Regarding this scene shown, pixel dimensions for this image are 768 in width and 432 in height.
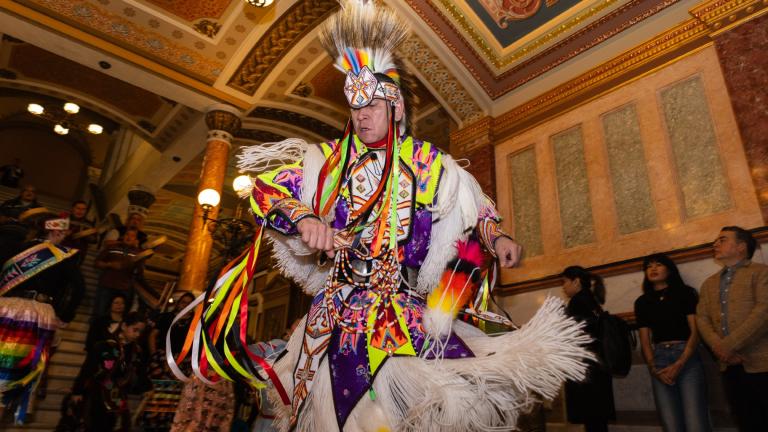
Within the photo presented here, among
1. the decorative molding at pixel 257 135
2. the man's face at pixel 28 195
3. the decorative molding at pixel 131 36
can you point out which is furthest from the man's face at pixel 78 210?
the decorative molding at pixel 257 135

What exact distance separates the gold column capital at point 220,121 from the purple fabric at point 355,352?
28.1ft

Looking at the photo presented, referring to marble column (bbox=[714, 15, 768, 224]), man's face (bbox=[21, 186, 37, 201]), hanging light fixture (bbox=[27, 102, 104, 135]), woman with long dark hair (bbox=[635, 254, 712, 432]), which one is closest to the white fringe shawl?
woman with long dark hair (bbox=[635, 254, 712, 432])

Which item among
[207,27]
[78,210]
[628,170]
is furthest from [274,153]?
[78,210]

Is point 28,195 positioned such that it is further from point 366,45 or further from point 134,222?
point 366,45

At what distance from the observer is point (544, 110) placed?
7391mm

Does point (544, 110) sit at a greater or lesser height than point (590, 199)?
greater

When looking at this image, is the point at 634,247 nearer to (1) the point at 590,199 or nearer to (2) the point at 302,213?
(1) the point at 590,199

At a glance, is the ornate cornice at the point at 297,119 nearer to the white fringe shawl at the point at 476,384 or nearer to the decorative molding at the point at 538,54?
the decorative molding at the point at 538,54

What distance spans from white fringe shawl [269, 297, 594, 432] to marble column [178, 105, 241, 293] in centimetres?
760

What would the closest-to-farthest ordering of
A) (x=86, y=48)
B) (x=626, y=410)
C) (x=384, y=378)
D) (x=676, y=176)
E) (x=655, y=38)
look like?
(x=384, y=378) < (x=626, y=410) < (x=676, y=176) < (x=655, y=38) < (x=86, y=48)

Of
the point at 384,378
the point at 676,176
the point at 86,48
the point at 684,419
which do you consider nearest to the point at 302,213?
the point at 384,378

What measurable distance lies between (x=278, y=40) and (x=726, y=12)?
6727 millimetres

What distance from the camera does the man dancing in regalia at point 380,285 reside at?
124 cm

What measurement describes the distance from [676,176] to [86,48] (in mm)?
9425
